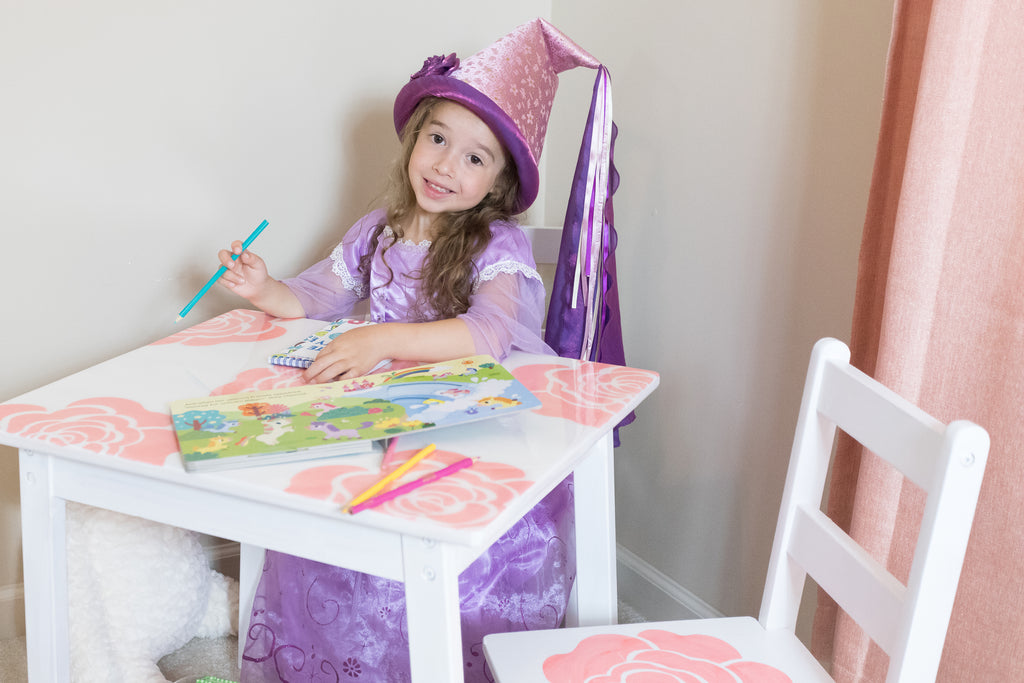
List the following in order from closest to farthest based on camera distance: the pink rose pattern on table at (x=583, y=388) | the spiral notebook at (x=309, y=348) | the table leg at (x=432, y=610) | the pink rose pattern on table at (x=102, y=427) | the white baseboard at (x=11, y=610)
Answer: the table leg at (x=432, y=610), the pink rose pattern on table at (x=102, y=427), the pink rose pattern on table at (x=583, y=388), the spiral notebook at (x=309, y=348), the white baseboard at (x=11, y=610)

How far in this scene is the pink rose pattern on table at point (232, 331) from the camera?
1.20 metres

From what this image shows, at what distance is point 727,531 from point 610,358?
0.35m

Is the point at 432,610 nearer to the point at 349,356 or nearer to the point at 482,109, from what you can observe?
the point at 349,356

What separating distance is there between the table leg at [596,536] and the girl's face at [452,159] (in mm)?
427

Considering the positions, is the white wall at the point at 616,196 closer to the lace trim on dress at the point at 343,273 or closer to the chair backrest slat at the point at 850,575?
the lace trim on dress at the point at 343,273

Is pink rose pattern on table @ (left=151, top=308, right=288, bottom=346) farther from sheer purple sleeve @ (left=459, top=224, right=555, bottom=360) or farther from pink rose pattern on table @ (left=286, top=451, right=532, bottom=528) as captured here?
pink rose pattern on table @ (left=286, top=451, right=532, bottom=528)

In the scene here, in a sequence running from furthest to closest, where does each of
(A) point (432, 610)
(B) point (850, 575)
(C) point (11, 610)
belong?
(C) point (11, 610) < (B) point (850, 575) < (A) point (432, 610)

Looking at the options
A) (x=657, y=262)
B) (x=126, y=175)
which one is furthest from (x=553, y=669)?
(x=126, y=175)

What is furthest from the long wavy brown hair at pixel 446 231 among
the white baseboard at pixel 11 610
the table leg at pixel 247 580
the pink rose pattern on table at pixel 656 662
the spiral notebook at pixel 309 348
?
the white baseboard at pixel 11 610

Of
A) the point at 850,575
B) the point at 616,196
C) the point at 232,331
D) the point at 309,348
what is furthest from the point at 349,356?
the point at 616,196

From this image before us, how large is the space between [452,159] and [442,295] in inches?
7.4

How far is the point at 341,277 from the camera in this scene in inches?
56.7

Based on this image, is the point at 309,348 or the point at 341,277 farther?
the point at 341,277

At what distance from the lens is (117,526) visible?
1.30 metres
